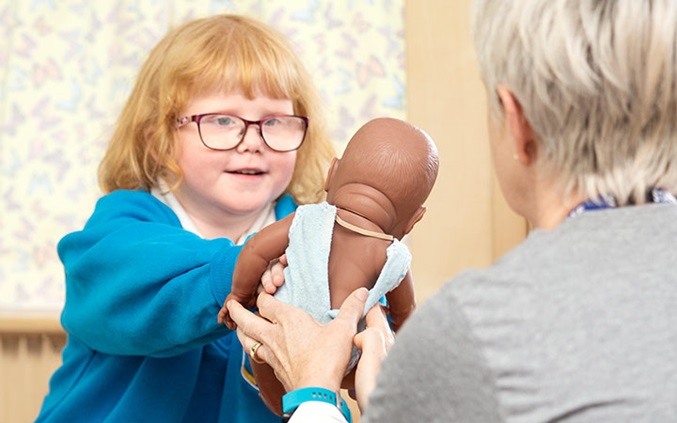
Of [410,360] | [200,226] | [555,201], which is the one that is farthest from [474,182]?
[410,360]

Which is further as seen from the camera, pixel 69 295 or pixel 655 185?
pixel 69 295

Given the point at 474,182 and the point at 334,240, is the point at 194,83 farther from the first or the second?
the point at 474,182

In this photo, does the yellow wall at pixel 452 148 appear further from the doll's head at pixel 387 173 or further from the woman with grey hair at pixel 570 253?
the woman with grey hair at pixel 570 253

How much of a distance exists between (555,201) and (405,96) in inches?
60.3

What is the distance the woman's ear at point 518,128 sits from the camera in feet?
3.01

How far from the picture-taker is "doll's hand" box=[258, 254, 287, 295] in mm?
1289

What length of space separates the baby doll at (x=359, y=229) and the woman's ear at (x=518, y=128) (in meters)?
0.31

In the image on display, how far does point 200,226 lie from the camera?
1.74m

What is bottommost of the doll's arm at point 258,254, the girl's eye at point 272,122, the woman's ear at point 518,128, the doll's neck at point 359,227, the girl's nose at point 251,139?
the doll's arm at point 258,254

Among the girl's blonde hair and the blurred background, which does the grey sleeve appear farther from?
the blurred background

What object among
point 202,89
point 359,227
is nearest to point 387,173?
point 359,227

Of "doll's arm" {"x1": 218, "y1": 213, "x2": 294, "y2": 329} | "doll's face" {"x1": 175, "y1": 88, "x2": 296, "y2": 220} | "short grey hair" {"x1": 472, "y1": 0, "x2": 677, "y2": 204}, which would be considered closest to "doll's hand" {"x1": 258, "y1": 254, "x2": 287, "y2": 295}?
"doll's arm" {"x1": 218, "y1": 213, "x2": 294, "y2": 329}

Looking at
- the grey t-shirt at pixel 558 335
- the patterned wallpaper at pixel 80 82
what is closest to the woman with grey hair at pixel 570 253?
the grey t-shirt at pixel 558 335

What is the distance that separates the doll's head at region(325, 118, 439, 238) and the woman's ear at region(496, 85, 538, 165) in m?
0.30
